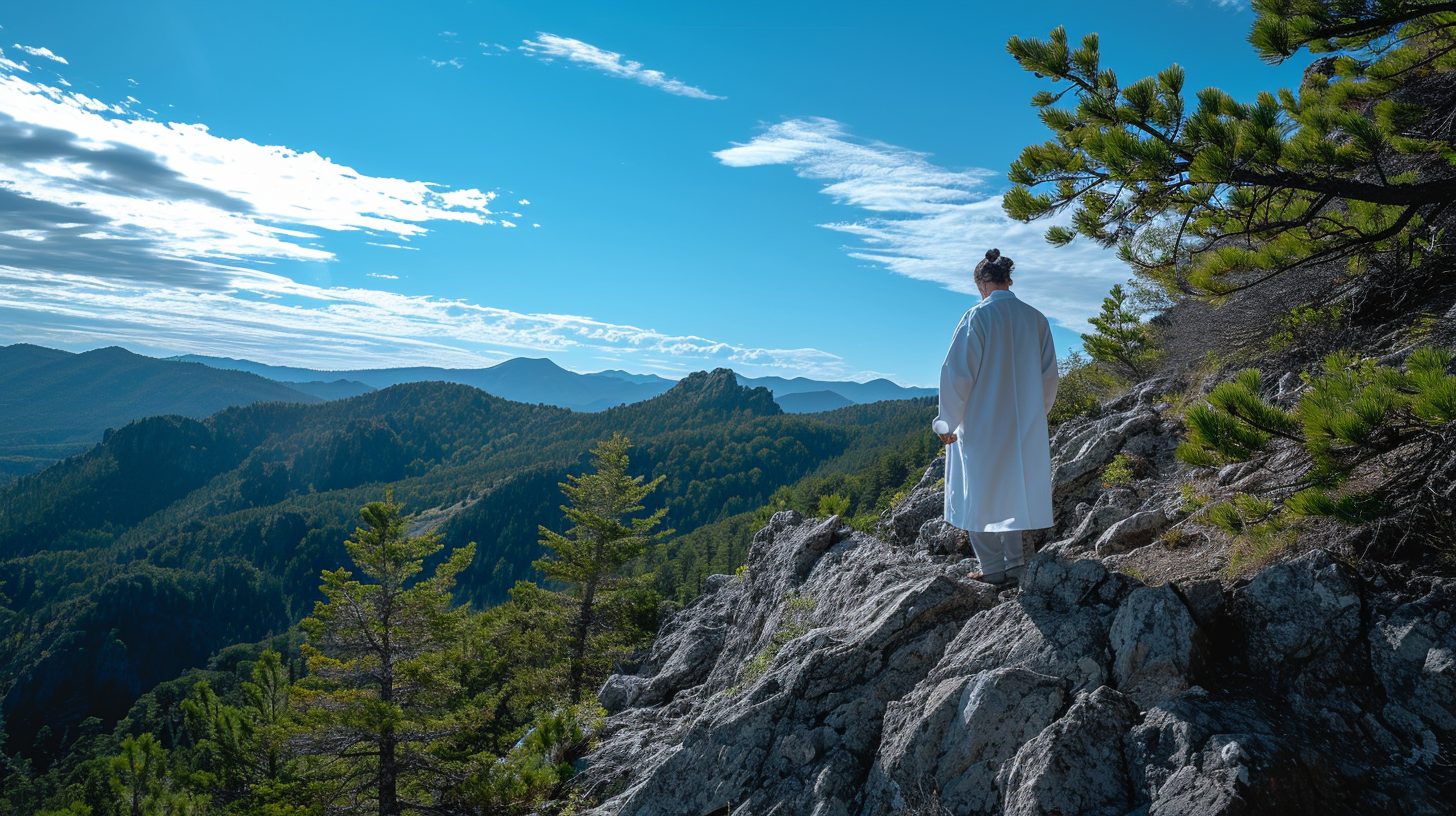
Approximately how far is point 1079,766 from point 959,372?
2.96m

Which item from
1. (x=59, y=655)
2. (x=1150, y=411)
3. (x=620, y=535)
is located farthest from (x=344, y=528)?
(x=1150, y=411)

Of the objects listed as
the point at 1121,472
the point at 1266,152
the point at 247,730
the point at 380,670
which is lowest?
the point at 247,730

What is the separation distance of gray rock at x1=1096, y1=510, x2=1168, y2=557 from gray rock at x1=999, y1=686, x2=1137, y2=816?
2.56 metres

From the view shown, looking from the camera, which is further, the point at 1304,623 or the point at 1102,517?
the point at 1102,517

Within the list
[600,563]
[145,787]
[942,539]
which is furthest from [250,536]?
[942,539]

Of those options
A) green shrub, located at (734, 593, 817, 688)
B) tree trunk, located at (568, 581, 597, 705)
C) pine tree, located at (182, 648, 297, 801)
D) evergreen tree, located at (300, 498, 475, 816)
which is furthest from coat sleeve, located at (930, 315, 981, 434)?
pine tree, located at (182, 648, 297, 801)

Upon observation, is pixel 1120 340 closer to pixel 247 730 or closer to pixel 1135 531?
pixel 1135 531

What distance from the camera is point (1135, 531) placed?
580 centimetres

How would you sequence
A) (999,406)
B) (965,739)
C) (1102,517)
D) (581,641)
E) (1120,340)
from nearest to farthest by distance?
(965,739) < (999,406) < (1102,517) < (1120,340) < (581,641)

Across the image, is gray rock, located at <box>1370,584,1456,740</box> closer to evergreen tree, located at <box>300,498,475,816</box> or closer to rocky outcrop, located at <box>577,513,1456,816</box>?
rocky outcrop, located at <box>577,513,1456,816</box>

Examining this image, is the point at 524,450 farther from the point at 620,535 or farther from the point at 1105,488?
the point at 1105,488

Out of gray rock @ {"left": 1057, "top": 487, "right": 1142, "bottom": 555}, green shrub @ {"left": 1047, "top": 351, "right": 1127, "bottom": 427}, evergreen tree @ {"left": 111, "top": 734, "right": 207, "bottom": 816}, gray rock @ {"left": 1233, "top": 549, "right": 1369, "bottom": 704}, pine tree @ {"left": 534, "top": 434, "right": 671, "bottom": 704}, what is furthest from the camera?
pine tree @ {"left": 534, "top": 434, "right": 671, "bottom": 704}

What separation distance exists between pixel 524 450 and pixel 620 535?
600 ft

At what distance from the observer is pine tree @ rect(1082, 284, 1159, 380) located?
13.1 meters
